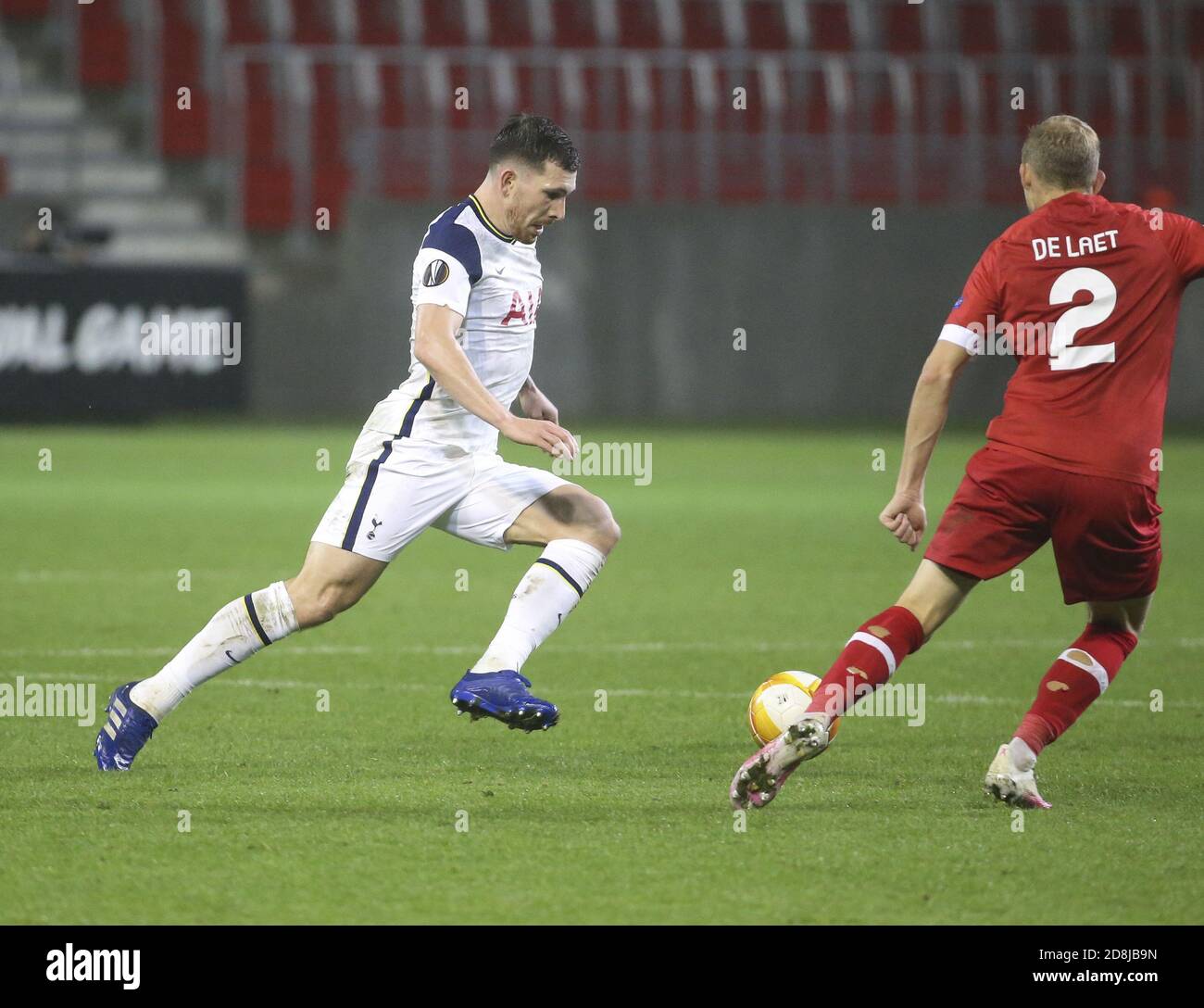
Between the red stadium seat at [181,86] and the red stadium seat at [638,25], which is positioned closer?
the red stadium seat at [181,86]

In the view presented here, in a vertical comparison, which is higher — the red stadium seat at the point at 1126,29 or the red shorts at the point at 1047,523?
the red stadium seat at the point at 1126,29

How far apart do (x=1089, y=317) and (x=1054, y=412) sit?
0.27m

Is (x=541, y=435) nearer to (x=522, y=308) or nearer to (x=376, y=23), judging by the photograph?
(x=522, y=308)

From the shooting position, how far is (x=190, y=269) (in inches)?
859

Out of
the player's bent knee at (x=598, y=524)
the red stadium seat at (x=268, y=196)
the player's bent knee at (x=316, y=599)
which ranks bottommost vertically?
the player's bent knee at (x=316, y=599)

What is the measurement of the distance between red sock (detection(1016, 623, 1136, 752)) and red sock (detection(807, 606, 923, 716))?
0.47m

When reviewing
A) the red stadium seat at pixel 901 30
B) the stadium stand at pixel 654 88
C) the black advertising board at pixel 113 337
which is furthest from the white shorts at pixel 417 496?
the red stadium seat at pixel 901 30

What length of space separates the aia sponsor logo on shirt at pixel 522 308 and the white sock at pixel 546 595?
2.36 ft

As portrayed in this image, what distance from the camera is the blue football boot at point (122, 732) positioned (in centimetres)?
577

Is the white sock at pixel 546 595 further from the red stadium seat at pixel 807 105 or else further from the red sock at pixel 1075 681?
the red stadium seat at pixel 807 105

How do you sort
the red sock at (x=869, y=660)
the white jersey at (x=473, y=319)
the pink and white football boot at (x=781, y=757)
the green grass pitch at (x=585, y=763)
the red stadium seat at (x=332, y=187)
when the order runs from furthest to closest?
the red stadium seat at (x=332, y=187) → the white jersey at (x=473, y=319) → the red sock at (x=869, y=660) → the pink and white football boot at (x=781, y=757) → the green grass pitch at (x=585, y=763)

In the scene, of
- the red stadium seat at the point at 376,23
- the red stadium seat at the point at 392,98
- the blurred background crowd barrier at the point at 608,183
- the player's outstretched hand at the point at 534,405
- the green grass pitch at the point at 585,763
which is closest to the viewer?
the green grass pitch at the point at 585,763

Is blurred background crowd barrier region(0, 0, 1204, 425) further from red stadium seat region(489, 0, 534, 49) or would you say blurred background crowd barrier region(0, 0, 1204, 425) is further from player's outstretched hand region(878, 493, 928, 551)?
player's outstretched hand region(878, 493, 928, 551)

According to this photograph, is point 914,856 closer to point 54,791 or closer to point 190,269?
point 54,791
